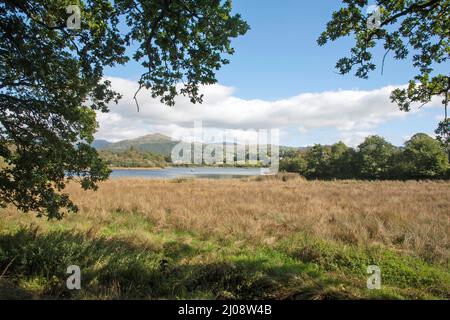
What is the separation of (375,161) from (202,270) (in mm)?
65825

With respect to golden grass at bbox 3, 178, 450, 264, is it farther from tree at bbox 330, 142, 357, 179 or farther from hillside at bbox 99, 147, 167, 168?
hillside at bbox 99, 147, 167, 168

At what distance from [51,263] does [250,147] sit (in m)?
161

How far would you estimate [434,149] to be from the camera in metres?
51.9

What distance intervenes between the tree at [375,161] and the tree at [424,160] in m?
4.24

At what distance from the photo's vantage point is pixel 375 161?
6531 cm

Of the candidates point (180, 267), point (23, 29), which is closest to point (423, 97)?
point (180, 267)

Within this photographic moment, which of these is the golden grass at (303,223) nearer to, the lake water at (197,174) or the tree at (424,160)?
the tree at (424,160)

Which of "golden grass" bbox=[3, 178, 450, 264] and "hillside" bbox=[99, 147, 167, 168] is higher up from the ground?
"hillside" bbox=[99, 147, 167, 168]

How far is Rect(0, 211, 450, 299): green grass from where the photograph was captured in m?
6.33

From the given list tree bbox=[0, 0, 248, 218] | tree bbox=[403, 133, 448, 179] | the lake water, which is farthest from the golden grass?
the lake water

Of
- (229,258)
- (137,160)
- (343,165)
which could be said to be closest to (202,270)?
(229,258)

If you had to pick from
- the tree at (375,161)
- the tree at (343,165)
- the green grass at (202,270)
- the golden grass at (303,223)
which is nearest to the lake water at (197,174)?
the tree at (343,165)
